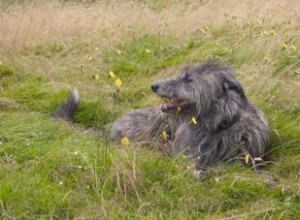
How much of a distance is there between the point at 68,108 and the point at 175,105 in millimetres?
1494

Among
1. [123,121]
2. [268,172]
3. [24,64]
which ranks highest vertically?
[268,172]

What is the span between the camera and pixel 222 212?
3768mm

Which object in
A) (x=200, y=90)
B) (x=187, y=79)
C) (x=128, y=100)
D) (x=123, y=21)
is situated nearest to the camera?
(x=200, y=90)

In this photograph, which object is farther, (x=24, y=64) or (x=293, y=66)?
(x=24, y=64)

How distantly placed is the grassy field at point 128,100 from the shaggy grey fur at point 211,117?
266 millimetres

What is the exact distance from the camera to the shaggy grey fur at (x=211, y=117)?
4719 millimetres

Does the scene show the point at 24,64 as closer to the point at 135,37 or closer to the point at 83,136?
the point at 135,37

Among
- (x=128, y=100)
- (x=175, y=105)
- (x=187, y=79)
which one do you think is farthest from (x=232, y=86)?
(x=128, y=100)

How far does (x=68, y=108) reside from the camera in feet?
19.3

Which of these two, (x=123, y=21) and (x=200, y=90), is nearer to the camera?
(x=200, y=90)

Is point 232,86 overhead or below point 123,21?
overhead

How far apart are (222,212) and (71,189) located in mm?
979

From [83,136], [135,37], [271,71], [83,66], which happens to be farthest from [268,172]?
[135,37]

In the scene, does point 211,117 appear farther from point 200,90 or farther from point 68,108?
point 68,108
